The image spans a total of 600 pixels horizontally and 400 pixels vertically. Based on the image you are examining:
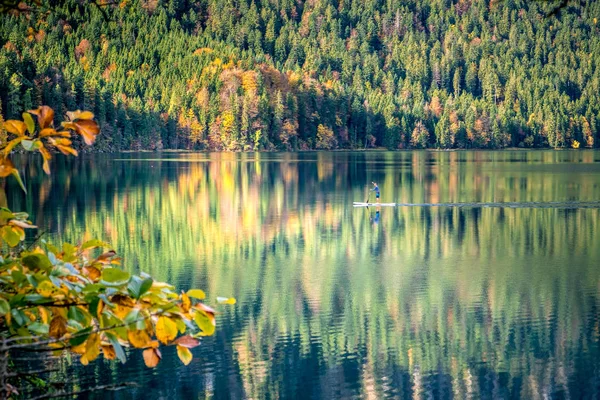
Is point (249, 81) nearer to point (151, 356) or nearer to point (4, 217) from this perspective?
point (4, 217)

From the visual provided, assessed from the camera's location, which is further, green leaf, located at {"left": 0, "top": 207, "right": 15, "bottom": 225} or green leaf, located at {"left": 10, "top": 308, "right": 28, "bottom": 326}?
green leaf, located at {"left": 0, "top": 207, "right": 15, "bottom": 225}

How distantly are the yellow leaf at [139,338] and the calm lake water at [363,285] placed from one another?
10.6m

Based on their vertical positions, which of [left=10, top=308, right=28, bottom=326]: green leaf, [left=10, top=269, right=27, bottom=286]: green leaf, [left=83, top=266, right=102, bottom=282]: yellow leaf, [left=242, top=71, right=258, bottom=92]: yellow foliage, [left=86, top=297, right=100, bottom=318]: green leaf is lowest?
[left=10, top=308, right=28, bottom=326]: green leaf

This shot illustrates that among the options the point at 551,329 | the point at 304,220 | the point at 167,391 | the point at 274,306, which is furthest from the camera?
the point at 304,220

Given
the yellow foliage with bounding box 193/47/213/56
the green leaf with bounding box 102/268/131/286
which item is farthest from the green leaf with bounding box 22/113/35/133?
the yellow foliage with bounding box 193/47/213/56

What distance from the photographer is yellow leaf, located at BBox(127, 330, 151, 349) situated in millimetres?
3775

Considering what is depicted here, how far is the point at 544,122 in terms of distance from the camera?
644 ft

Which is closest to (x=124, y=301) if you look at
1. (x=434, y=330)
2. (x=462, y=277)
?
(x=434, y=330)

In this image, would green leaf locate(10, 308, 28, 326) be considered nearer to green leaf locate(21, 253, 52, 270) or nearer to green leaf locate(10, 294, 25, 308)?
green leaf locate(10, 294, 25, 308)

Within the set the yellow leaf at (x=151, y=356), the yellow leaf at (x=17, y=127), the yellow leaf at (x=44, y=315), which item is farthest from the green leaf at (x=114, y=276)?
the yellow leaf at (x=17, y=127)

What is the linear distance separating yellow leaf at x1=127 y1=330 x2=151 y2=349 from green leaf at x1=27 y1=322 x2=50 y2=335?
0.42 meters

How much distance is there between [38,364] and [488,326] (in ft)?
30.7

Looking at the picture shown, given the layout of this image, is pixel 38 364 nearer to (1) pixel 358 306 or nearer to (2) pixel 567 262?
(1) pixel 358 306

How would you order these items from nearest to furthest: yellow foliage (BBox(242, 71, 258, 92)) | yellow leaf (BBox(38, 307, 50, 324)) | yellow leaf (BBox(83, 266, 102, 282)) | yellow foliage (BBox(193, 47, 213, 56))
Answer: yellow leaf (BBox(38, 307, 50, 324)) → yellow leaf (BBox(83, 266, 102, 282)) → yellow foliage (BBox(242, 71, 258, 92)) → yellow foliage (BBox(193, 47, 213, 56))
